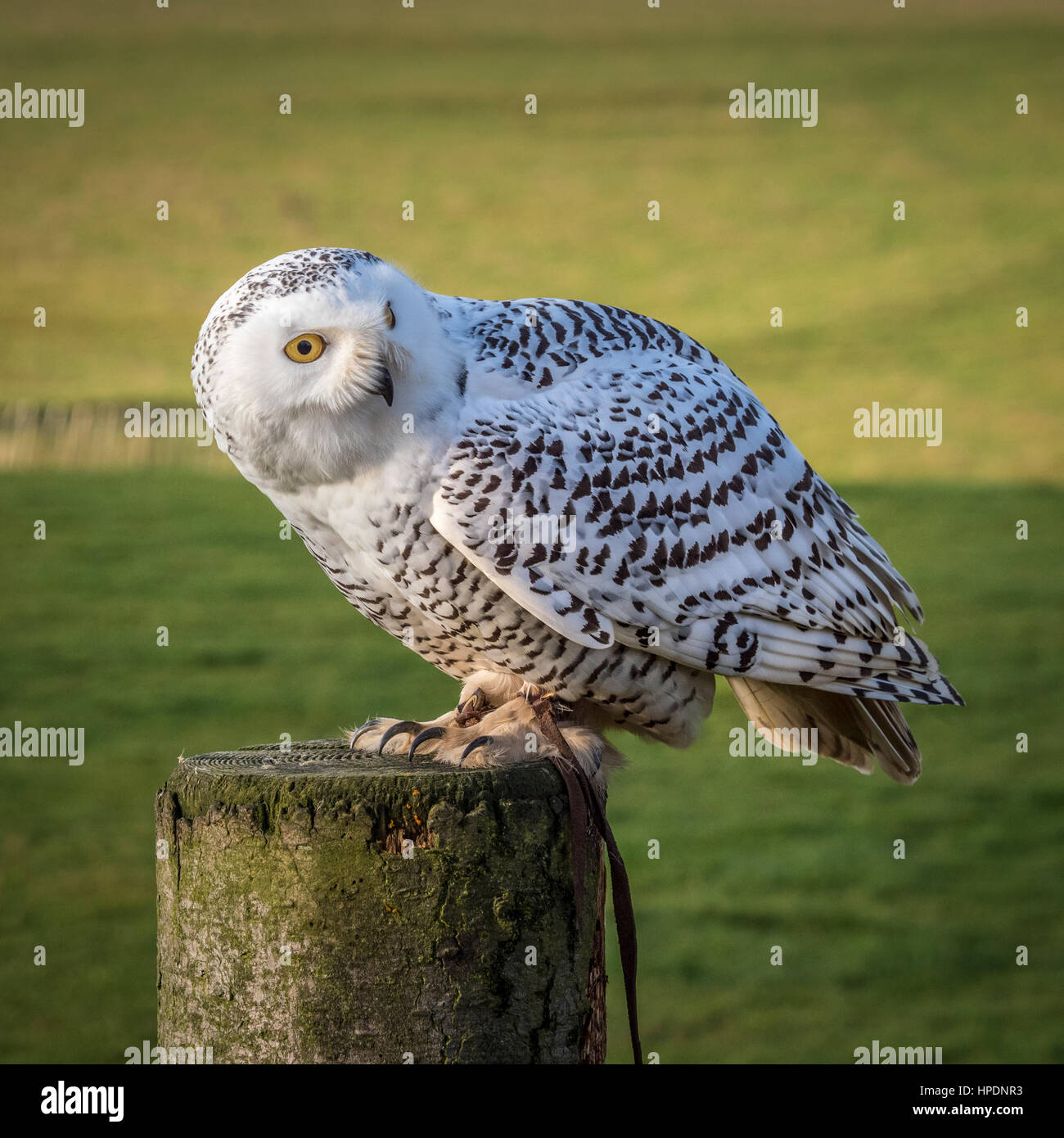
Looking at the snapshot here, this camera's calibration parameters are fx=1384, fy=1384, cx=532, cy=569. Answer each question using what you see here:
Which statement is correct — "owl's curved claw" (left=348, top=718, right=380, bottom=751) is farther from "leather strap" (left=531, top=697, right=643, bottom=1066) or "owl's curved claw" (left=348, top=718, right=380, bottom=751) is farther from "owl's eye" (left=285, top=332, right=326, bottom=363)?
"owl's eye" (left=285, top=332, right=326, bottom=363)

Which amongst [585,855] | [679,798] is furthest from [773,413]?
[585,855]

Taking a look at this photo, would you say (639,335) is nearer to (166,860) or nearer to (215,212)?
(166,860)

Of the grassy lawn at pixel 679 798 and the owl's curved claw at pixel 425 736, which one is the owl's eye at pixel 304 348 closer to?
the owl's curved claw at pixel 425 736

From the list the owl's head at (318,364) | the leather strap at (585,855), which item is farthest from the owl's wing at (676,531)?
the leather strap at (585,855)

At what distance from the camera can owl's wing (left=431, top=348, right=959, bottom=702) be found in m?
2.82

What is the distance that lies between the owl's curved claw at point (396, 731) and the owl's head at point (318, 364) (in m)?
0.54

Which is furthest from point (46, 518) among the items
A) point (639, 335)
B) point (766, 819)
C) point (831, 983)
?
point (639, 335)

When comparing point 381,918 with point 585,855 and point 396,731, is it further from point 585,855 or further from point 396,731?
point 396,731

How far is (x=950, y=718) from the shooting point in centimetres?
854

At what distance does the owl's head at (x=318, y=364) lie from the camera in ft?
8.66

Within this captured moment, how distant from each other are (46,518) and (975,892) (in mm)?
8044

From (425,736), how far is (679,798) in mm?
5137

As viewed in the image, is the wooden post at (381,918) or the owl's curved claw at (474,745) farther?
the owl's curved claw at (474,745)

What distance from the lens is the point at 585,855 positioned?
7.96 feet
